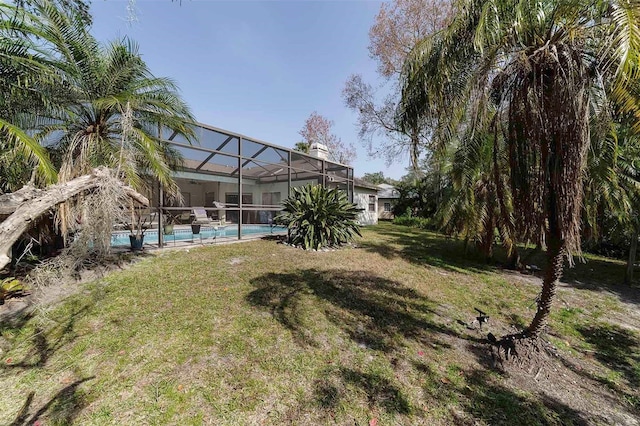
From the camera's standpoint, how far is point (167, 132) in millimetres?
7414

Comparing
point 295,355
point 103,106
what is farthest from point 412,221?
point 103,106

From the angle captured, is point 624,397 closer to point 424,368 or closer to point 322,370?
point 424,368

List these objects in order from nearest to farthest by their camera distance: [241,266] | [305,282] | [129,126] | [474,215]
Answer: [129,126]
[305,282]
[241,266]
[474,215]

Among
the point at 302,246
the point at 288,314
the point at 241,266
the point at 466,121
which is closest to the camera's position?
the point at 466,121

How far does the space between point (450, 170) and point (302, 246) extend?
542cm

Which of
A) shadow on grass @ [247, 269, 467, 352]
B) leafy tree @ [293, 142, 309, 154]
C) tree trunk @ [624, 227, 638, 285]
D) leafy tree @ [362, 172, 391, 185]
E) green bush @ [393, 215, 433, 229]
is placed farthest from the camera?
leafy tree @ [362, 172, 391, 185]

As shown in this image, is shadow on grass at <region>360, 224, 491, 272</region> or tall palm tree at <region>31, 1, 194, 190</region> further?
shadow on grass at <region>360, 224, 491, 272</region>

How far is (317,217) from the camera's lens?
9000 millimetres

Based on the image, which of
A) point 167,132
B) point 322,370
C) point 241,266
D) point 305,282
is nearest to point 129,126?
point 167,132

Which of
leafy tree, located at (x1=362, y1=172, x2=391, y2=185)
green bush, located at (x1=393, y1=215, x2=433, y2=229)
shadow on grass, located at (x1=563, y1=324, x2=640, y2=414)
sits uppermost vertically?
leafy tree, located at (x1=362, y1=172, x2=391, y2=185)

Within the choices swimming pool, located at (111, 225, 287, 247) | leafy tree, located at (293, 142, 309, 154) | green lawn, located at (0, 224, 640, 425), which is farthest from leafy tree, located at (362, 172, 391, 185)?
green lawn, located at (0, 224, 640, 425)

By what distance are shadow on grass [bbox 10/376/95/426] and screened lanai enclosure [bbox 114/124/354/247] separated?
15.0 feet

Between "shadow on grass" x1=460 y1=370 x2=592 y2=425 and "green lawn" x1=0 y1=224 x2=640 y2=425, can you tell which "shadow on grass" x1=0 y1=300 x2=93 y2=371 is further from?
"shadow on grass" x1=460 y1=370 x2=592 y2=425

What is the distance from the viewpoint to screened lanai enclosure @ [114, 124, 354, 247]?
866 cm
